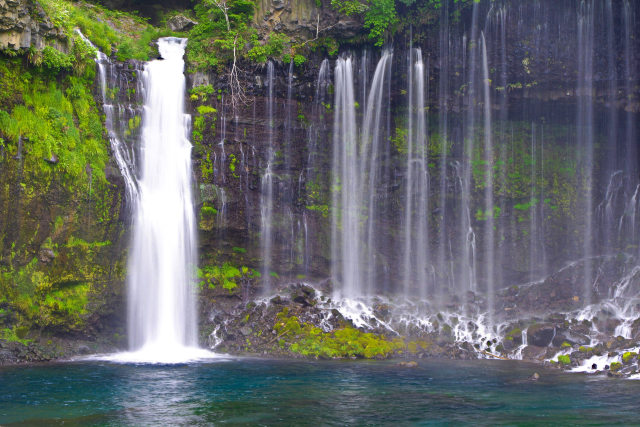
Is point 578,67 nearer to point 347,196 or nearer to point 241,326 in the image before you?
point 347,196

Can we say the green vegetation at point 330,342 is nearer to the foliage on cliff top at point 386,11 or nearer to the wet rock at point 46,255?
the wet rock at point 46,255

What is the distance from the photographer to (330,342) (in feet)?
60.1

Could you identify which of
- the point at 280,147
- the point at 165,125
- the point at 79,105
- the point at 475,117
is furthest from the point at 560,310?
the point at 79,105

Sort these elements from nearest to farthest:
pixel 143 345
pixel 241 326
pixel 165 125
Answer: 1. pixel 143 345
2. pixel 241 326
3. pixel 165 125

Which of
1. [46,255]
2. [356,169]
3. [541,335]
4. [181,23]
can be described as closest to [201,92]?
[181,23]

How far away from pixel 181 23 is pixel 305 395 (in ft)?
62.1

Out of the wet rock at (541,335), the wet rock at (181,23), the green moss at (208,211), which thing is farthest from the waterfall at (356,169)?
the wet rock at (181,23)

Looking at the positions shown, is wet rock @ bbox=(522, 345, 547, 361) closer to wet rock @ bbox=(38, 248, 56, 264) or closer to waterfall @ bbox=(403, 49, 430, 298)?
waterfall @ bbox=(403, 49, 430, 298)

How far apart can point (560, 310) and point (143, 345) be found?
1485 centimetres

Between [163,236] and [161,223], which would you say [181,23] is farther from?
[163,236]

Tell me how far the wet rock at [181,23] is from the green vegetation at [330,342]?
1403 centimetres

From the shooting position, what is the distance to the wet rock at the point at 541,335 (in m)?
18.1

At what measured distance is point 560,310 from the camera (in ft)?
67.3

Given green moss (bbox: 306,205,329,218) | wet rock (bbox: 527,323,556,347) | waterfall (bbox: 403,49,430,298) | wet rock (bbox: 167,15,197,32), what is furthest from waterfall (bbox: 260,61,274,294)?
wet rock (bbox: 527,323,556,347)
